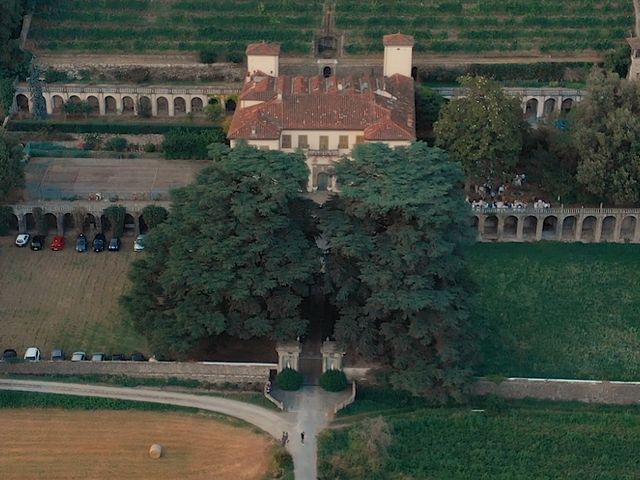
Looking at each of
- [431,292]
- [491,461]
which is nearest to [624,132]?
[431,292]

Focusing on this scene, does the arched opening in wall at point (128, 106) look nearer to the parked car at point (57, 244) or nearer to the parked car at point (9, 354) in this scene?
the parked car at point (57, 244)

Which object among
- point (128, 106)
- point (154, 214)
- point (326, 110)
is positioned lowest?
point (154, 214)

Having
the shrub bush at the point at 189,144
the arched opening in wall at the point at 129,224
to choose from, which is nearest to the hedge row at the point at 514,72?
the shrub bush at the point at 189,144

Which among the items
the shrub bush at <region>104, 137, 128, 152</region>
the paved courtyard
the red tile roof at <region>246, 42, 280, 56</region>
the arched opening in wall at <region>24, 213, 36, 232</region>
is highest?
the red tile roof at <region>246, 42, 280, 56</region>

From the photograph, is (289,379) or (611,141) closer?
(289,379)

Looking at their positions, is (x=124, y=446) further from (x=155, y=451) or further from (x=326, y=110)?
(x=326, y=110)

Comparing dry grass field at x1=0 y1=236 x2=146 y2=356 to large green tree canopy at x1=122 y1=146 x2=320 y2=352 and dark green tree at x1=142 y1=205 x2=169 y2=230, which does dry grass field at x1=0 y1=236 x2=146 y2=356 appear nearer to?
dark green tree at x1=142 y1=205 x2=169 y2=230

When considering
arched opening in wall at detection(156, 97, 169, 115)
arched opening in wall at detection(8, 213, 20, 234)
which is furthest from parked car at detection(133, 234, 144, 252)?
arched opening in wall at detection(156, 97, 169, 115)

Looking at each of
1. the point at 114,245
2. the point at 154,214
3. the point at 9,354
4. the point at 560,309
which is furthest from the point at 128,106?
the point at 560,309
